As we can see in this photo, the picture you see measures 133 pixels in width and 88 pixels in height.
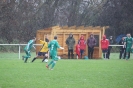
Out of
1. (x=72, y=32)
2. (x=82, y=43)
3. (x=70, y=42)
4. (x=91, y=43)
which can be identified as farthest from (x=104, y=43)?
(x=72, y=32)

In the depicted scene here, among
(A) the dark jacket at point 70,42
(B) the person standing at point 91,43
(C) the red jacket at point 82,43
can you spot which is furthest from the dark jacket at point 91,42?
(A) the dark jacket at point 70,42

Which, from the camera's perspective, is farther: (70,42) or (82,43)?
(82,43)

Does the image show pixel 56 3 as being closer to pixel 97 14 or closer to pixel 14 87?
pixel 97 14

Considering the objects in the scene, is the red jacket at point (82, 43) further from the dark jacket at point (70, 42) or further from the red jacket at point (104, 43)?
the red jacket at point (104, 43)

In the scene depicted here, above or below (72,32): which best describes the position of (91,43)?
below

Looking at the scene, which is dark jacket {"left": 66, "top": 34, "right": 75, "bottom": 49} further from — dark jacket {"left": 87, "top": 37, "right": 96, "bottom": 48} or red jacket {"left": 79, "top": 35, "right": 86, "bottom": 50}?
dark jacket {"left": 87, "top": 37, "right": 96, "bottom": 48}

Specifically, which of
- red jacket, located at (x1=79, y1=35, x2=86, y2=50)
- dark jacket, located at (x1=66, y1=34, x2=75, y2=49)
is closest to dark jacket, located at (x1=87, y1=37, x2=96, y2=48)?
red jacket, located at (x1=79, y1=35, x2=86, y2=50)

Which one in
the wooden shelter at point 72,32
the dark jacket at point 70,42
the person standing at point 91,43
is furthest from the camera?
the wooden shelter at point 72,32

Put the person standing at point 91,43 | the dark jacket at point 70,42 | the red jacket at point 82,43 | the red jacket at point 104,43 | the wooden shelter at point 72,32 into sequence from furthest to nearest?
the wooden shelter at point 72,32
the red jacket at point 82,43
the red jacket at point 104,43
the dark jacket at point 70,42
the person standing at point 91,43

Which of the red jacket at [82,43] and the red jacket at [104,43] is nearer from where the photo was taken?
the red jacket at [104,43]

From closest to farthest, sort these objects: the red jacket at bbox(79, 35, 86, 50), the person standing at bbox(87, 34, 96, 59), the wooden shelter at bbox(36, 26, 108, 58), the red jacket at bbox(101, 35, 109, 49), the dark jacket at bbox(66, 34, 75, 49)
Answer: the person standing at bbox(87, 34, 96, 59)
the dark jacket at bbox(66, 34, 75, 49)
the red jacket at bbox(101, 35, 109, 49)
the red jacket at bbox(79, 35, 86, 50)
the wooden shelter at bbox(36, 26, 108, 58)

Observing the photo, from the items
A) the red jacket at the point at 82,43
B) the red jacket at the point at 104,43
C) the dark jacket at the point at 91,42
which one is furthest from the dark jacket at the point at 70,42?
the red jacket at the point at 104,43

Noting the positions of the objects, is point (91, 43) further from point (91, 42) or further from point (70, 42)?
point (70, 42)

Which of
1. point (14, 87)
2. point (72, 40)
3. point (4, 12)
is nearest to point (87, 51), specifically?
point (72, 40)
